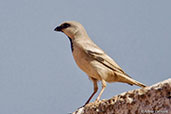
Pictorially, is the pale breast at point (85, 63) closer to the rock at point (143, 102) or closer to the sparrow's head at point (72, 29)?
the sparrow's head at point (72, 29)

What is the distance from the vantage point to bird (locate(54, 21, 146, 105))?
7277 millimetres

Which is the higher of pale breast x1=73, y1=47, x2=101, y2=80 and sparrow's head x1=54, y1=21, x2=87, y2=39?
sparrow's head x1=54, y1=21, x2=87, y2=39

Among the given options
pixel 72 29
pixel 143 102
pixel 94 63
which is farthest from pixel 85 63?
pixel 143 102

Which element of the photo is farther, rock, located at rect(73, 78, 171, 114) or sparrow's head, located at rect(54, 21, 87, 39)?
sparrow's head, located at rect(54, 21, 87, 39)

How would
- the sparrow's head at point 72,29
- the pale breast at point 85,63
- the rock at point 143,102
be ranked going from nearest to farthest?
the rock at point 143,102, the pale breast at point 85,63, the sparrow's head at point 72,29

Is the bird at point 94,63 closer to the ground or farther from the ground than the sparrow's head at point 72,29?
closer to the ground

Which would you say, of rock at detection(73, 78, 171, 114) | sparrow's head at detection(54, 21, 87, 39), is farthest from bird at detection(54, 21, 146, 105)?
rock at detection(73, 78, 171, 114)

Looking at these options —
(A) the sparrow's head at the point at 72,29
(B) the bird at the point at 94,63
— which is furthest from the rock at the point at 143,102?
(A) the sparrow's head at the point at 72,29

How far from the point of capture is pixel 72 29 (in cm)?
802

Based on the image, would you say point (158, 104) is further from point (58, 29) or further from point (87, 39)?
point (58, 29)

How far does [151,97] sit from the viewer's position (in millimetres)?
4254

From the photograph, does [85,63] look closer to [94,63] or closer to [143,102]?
[94,63]

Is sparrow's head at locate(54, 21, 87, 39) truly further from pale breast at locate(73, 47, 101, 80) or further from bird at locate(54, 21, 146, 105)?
pale breast at locate(73, 47, 101, 80)

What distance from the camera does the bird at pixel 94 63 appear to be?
7277 millimetres
